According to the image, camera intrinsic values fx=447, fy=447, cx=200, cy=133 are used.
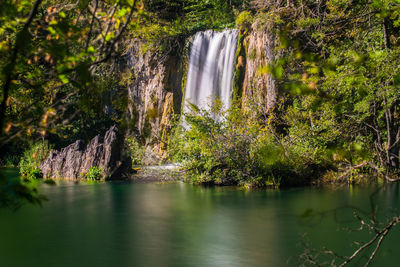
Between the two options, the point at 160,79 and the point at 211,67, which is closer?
the point at 211,67

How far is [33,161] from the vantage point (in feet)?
55.7

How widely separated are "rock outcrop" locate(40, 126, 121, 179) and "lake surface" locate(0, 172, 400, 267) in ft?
7.30

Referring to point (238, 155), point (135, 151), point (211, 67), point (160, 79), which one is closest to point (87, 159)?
point (135, 151)

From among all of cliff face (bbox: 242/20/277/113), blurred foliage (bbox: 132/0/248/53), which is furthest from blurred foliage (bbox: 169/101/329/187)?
blurred foliage (bbox: 132/0/248/53)

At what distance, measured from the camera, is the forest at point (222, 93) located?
2424mm

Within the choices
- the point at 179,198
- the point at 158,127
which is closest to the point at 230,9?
the point at 158,127

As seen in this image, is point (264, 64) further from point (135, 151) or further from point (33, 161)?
point (33, 161)

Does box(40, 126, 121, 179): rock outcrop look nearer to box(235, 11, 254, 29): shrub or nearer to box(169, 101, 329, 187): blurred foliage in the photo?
box(169, 101, 329, 187): blurred foliage

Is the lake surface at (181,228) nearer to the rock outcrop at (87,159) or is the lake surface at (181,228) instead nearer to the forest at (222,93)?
the forest at (222,93)

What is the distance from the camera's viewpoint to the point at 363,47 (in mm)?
11195

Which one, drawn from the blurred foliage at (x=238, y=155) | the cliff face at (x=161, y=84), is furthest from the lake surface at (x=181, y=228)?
the cliff face at (x=161, y=84)

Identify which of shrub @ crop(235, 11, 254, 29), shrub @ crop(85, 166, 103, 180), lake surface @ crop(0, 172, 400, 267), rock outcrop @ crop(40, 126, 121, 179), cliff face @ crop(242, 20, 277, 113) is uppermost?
shrub @ crop(235, 11, 254, 29)

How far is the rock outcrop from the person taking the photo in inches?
575

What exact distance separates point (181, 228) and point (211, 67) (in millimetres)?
12002
